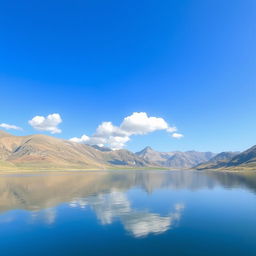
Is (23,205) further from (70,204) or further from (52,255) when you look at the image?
(52,255)

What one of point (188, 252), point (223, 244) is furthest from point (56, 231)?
point (223, 244)

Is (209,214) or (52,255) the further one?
(209,214)

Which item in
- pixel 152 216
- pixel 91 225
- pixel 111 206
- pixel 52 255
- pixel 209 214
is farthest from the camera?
pixel 111 206

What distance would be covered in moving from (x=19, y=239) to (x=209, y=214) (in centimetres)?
5215

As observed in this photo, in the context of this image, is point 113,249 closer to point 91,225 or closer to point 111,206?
point 91,225

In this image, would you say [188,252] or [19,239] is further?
[19,239]

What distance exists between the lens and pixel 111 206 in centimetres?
7681

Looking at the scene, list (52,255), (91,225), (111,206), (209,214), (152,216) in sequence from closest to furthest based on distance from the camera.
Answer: (52,255) → (91,225) → (152,216) → (209,214) → (111,206)

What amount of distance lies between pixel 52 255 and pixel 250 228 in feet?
146

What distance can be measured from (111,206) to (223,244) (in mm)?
43079

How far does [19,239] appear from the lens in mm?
43906

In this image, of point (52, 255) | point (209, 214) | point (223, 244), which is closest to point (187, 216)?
point (209, 214)

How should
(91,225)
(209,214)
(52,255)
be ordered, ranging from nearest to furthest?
(52,255)
(91,225)
(209,214)

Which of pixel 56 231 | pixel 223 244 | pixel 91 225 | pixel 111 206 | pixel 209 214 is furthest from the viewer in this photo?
pixel 111 206
